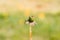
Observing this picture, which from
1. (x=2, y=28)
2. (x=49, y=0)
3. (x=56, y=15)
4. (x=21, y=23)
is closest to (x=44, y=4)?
(x=49, y=0)

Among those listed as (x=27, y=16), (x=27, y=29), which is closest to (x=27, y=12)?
(x=27, y=16)

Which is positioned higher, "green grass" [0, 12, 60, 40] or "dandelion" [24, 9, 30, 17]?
"dandelion" [24, 9, 30, 17]

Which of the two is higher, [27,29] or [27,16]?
[27,16]

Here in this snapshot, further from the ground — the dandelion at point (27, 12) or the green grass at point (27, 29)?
the dandelion at point (27, 12)

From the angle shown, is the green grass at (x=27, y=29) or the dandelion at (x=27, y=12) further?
the dandelion at (x=27, y=12)

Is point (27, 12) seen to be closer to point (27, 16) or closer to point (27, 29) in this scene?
point (27, 16)

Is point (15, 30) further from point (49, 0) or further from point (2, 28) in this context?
point (49, 0)

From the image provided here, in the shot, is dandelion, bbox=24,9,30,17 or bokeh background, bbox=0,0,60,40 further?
dandelion, bbox=24,9,30,17

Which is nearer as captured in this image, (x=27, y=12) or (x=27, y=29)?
(x=27, y=29)
